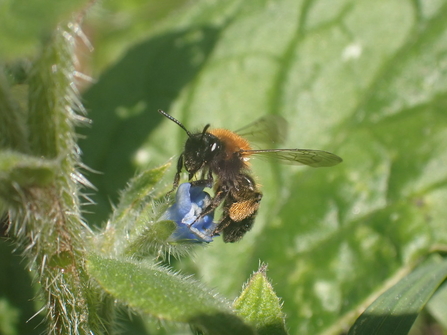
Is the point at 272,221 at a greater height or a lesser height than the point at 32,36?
lesser

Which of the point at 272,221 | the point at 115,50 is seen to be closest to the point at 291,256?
the point at 272,221

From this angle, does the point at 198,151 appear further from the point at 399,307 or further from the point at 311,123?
the point at 311,123

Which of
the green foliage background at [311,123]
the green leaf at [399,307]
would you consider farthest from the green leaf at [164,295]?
the green foliage background at [311,123]

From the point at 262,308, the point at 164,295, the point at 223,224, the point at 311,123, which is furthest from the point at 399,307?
the point at 311,123

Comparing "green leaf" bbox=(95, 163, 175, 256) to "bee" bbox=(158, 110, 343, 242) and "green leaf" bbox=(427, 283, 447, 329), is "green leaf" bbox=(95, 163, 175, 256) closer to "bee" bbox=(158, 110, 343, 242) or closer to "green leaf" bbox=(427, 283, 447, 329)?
"bee" bbox=(158, 110, 343, 242)

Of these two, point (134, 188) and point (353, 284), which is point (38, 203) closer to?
point (134, 188)

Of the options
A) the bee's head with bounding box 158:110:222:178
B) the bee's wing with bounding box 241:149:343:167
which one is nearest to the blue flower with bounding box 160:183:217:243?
the bee's head with bounding box 158:110:222:178
